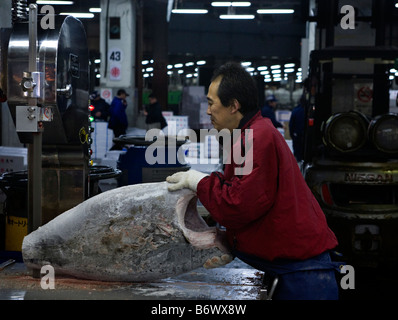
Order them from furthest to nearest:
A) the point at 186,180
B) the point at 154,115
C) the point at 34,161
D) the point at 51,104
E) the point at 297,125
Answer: the point at 154,115, the point at 297,125, the point at 51,104, the point at 34,161, the point at 186,180

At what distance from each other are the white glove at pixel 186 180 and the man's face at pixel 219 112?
1.03 ft

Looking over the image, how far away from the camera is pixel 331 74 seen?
26.7 feet

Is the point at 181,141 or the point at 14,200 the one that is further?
the point at 181,141

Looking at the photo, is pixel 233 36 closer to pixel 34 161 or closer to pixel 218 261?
pixel 34 161

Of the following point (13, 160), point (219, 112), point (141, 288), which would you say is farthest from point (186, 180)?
point (13, 160)

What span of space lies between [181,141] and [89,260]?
3015 mm

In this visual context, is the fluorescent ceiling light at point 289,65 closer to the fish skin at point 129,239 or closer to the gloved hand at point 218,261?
the fish skin at point 129,239

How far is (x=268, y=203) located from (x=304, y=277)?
0.46 m

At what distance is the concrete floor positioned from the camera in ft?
11.4

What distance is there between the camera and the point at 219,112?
10.4 ft

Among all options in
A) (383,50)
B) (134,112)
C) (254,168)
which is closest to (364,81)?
(383,50)
